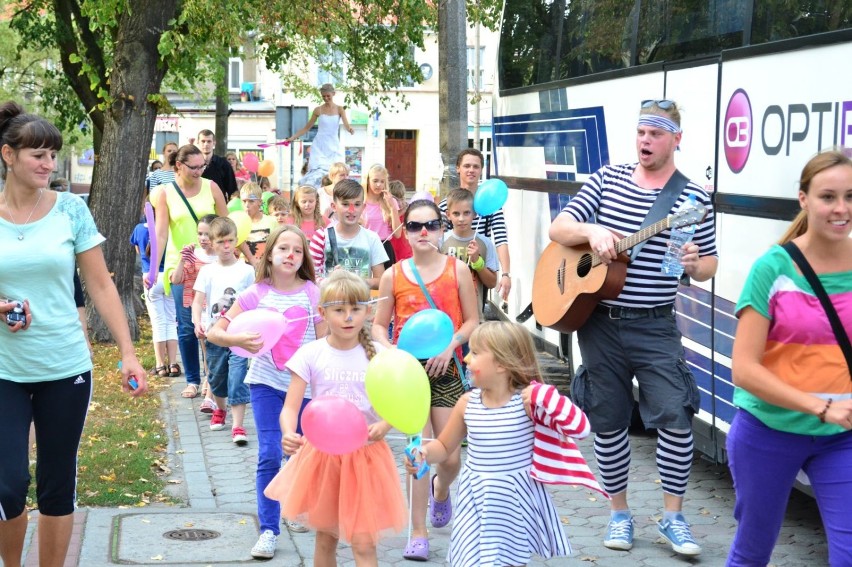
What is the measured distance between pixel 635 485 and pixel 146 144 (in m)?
8.65

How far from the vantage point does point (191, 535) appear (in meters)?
6.47

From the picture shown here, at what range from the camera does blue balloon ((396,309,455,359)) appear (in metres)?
5.37

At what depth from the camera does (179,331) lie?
10938 mm

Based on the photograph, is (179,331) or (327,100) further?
(327,100)

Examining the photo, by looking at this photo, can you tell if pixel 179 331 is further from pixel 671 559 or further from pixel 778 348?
pixel 778 348

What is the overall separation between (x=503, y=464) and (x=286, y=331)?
6.31ft

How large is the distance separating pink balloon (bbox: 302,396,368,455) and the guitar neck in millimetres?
1818

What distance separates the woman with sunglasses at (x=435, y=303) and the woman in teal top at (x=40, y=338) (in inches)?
67.8

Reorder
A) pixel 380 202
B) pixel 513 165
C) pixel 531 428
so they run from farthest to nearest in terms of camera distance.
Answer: pixel 513 165 < pixel 380 202 < pixel 531 428

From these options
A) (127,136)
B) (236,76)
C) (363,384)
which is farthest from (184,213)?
(236,76)

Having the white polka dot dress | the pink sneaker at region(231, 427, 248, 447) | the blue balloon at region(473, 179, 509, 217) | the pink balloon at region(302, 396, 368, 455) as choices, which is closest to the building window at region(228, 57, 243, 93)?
the pink sneaker at region(231, 427, 248, 447)

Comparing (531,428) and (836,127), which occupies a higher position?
(836,127)

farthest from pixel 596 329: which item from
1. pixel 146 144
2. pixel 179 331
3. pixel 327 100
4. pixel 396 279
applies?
pixel 327 100

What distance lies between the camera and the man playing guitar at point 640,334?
6.12 m
